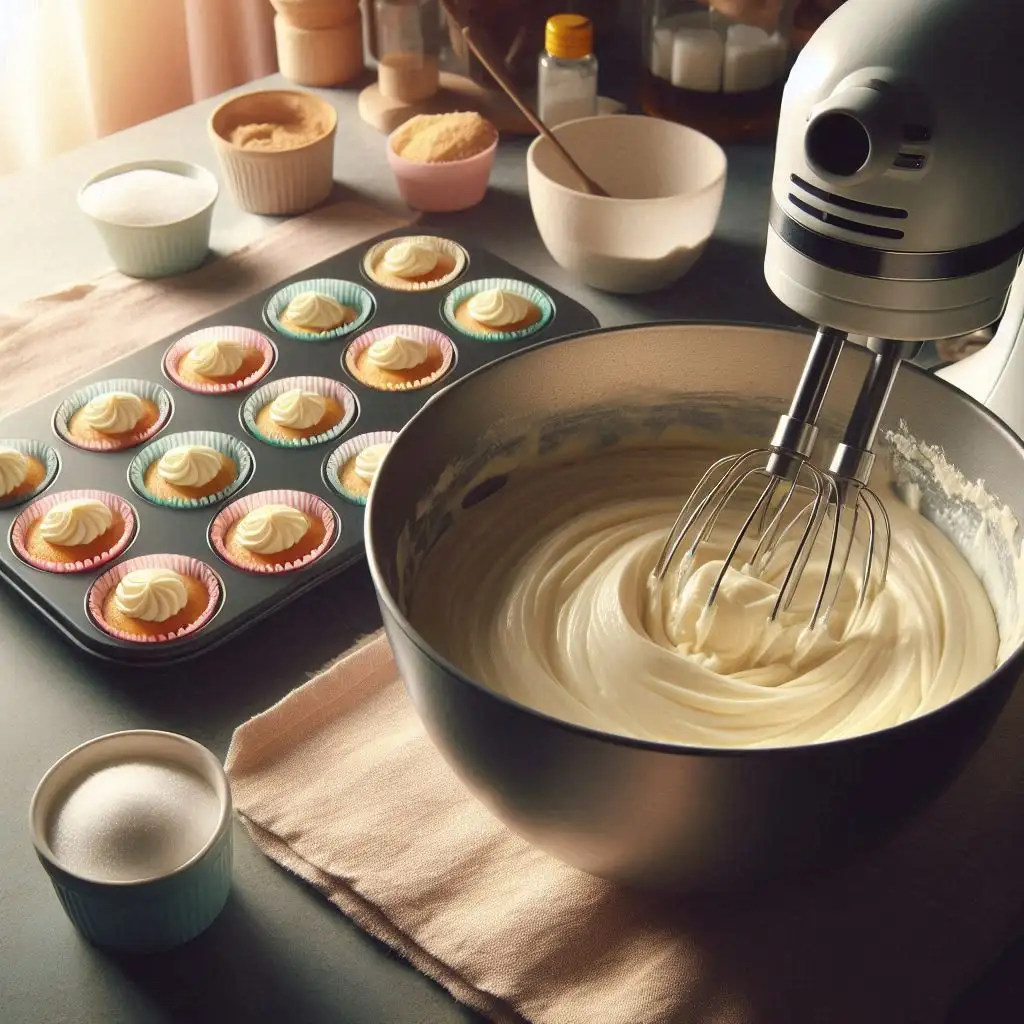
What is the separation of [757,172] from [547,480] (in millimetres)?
622

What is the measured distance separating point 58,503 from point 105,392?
133mm

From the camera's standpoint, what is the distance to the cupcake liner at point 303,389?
0.94 metres

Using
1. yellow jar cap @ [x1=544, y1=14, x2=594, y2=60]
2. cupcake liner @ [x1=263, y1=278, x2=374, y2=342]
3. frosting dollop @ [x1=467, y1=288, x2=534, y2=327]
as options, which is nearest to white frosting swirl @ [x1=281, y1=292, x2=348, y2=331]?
cupcake liner @ [x1=263, y1=278, x2=374, y2=342]

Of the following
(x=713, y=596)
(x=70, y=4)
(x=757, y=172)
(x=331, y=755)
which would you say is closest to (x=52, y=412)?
(x=331, y=755)

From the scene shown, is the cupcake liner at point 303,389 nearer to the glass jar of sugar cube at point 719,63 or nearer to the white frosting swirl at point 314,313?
the white frosting swirl at point 314,313

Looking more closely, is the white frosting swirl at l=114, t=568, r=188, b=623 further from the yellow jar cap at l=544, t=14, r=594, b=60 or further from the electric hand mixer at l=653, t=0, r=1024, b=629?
the yellow jar cap at l=544, t=14, r=594, b=60

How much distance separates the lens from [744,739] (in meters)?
0.60

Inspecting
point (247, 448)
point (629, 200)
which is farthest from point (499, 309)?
point (247, 448)

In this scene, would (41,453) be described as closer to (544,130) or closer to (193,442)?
(193,442)

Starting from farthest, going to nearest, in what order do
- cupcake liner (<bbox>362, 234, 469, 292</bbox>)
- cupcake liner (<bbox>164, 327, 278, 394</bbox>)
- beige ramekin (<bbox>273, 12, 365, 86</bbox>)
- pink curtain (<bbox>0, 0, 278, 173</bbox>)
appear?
pink curtain (<bbox>0, 0, 278, 173</bbox>)
beige ramekin (<bbox>273, 12, 365, 86</bbox>)
cupcake liner (<bbox>362, 234, 469, 292</bbox>)
cupcake liner (<bbox>164, 327, 278, 394</bbox>)

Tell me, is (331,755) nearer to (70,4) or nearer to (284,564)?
(284,564)

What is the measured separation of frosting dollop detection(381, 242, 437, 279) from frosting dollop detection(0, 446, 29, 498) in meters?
0.37

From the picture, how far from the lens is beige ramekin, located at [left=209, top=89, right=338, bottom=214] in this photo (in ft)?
3.80

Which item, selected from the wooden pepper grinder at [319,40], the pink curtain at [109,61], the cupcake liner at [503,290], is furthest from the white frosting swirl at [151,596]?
the pink curtain at [109,61]
